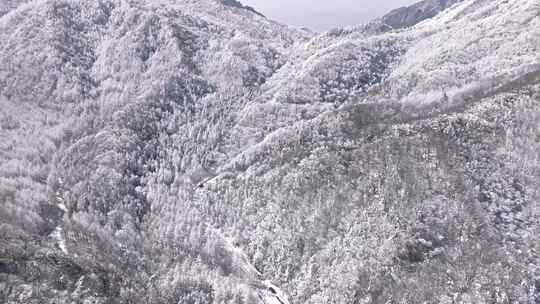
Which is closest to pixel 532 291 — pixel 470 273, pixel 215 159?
pixel 470 273

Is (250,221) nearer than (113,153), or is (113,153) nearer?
(250,221)

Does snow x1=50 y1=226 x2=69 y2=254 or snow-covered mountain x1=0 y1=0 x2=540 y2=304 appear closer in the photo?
snow-covered mountain x1=0 y1=0 x2=540 y2=304

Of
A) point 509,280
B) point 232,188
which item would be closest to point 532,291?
point 509,280

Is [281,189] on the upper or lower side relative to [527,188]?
lower

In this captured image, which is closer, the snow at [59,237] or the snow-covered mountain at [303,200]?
the snow-covered mountain at [303,200]

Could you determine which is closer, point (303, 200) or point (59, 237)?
point (59, 237)

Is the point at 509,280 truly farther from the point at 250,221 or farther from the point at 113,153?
the point at 113,153

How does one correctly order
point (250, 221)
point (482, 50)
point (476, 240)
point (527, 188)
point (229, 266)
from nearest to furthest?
point (476, 240) < point (527, 188) < point (229, 266) < point (250, 221) < point (482, 50)

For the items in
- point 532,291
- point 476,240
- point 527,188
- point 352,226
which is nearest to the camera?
point 532,291

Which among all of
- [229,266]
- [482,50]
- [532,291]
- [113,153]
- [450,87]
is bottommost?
[229,266]

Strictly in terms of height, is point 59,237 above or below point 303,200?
below
